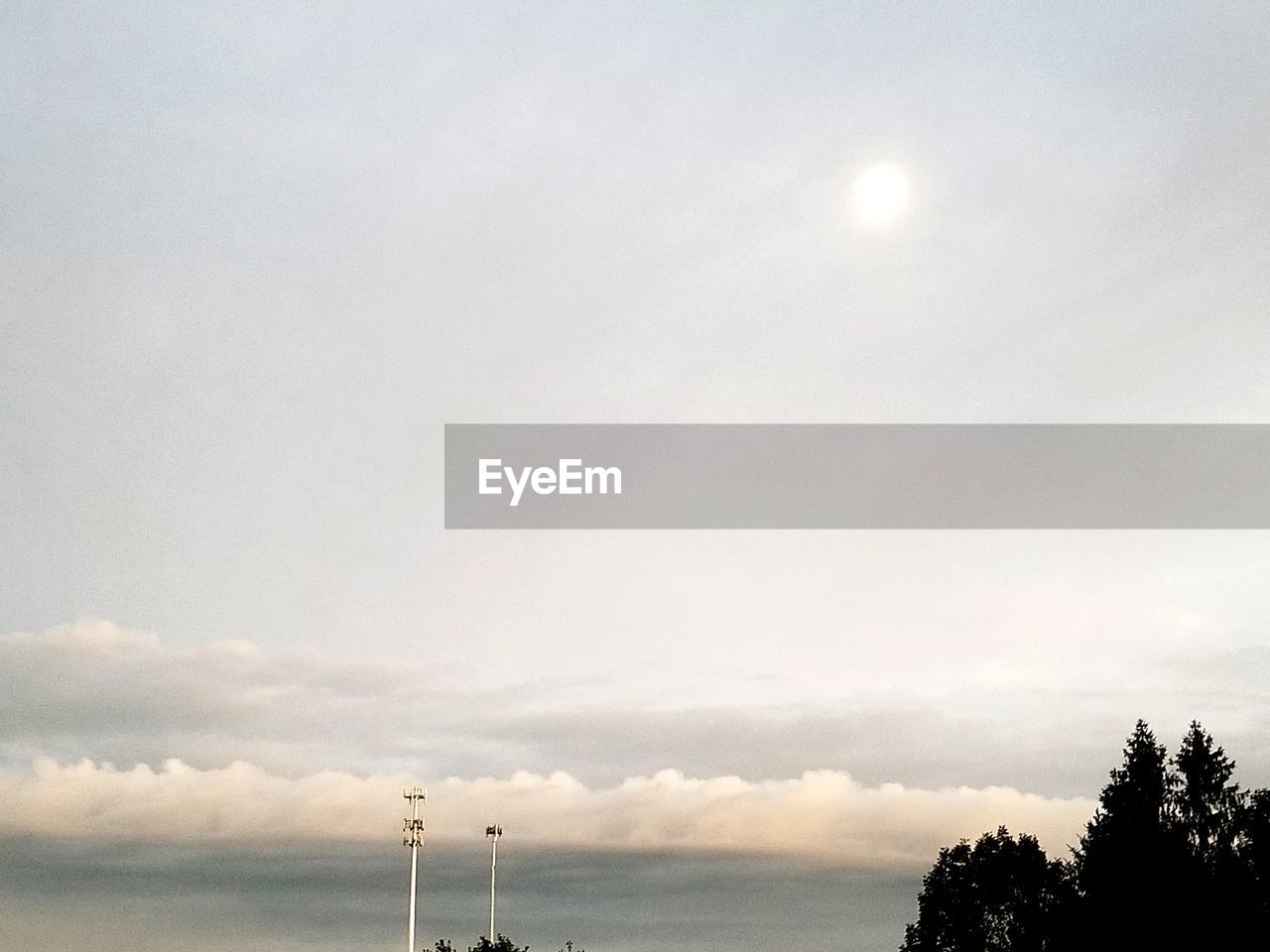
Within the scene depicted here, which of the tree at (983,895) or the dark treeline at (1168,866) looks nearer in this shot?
the dark treeline at (1168,866)

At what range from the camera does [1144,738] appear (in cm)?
8519

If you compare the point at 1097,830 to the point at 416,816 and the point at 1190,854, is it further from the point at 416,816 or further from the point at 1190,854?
the point at 416,816

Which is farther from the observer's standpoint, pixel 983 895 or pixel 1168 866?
pixel 983 895

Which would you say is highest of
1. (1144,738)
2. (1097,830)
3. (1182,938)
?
(1144,738)

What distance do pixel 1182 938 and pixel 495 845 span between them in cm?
5210

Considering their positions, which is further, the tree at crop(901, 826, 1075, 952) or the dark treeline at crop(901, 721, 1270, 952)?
the tree at crop(901, 826, 1075, 952)

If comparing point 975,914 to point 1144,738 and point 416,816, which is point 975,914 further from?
point 416,816

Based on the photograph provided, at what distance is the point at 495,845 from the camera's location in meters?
105

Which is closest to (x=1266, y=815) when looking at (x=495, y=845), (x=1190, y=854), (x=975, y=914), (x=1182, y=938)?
(x=1190, y=854)

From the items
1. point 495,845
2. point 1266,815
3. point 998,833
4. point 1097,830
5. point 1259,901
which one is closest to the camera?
point 1259,901

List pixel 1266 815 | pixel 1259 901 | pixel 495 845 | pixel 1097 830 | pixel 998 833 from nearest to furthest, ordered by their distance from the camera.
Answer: pixel 1259 901, pixel 1266 815, pixel 1097 830, pixel 495 845, pixel 998 833

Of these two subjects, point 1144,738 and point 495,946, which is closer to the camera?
point 495,946

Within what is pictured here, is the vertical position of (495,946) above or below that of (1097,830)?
below

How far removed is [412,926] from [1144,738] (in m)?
46.9
